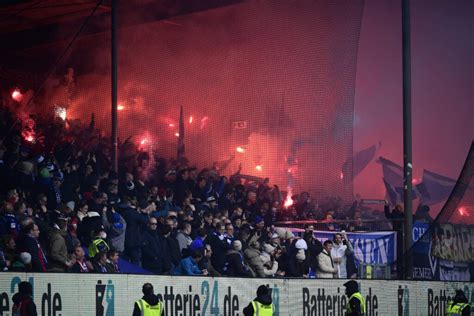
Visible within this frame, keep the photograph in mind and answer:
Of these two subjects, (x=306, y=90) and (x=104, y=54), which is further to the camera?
(x=104, y=54)

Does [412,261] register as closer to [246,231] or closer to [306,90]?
[246,231]

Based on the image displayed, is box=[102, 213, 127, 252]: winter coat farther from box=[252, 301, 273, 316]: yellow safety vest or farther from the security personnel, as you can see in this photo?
the security personnel

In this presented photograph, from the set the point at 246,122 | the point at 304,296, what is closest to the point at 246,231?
the point at 304,296

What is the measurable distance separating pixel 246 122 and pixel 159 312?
11.1 meters

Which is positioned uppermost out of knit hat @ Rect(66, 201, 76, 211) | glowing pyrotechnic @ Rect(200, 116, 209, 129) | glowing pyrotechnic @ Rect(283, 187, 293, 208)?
glowing pyrotechnic @ Rect(200, 116, 209, 129)

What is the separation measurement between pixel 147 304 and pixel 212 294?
216cm

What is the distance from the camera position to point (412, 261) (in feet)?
60.3

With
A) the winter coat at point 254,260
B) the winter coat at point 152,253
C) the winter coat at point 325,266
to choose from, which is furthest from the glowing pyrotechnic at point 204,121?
the winter coat at point 152,253

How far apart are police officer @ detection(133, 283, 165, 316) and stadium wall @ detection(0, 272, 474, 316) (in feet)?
2.23

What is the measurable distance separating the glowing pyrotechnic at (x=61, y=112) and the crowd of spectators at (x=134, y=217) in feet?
2.14

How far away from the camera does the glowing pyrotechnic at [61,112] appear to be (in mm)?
23652

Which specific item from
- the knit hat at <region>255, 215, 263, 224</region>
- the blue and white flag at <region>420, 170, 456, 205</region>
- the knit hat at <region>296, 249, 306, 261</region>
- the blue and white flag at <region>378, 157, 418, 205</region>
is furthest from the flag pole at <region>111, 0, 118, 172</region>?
the blue and white flag at <region>420, 170, 456, 205</region>

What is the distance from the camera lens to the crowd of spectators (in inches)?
586

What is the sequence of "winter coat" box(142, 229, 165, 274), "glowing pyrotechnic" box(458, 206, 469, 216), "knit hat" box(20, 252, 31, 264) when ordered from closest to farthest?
"knit hat" box(20, 252, 31, 264), "winter coat" box(142, 229, 165, 274), "glowing pyrotechnic" box(458, 206, 469, 216)
